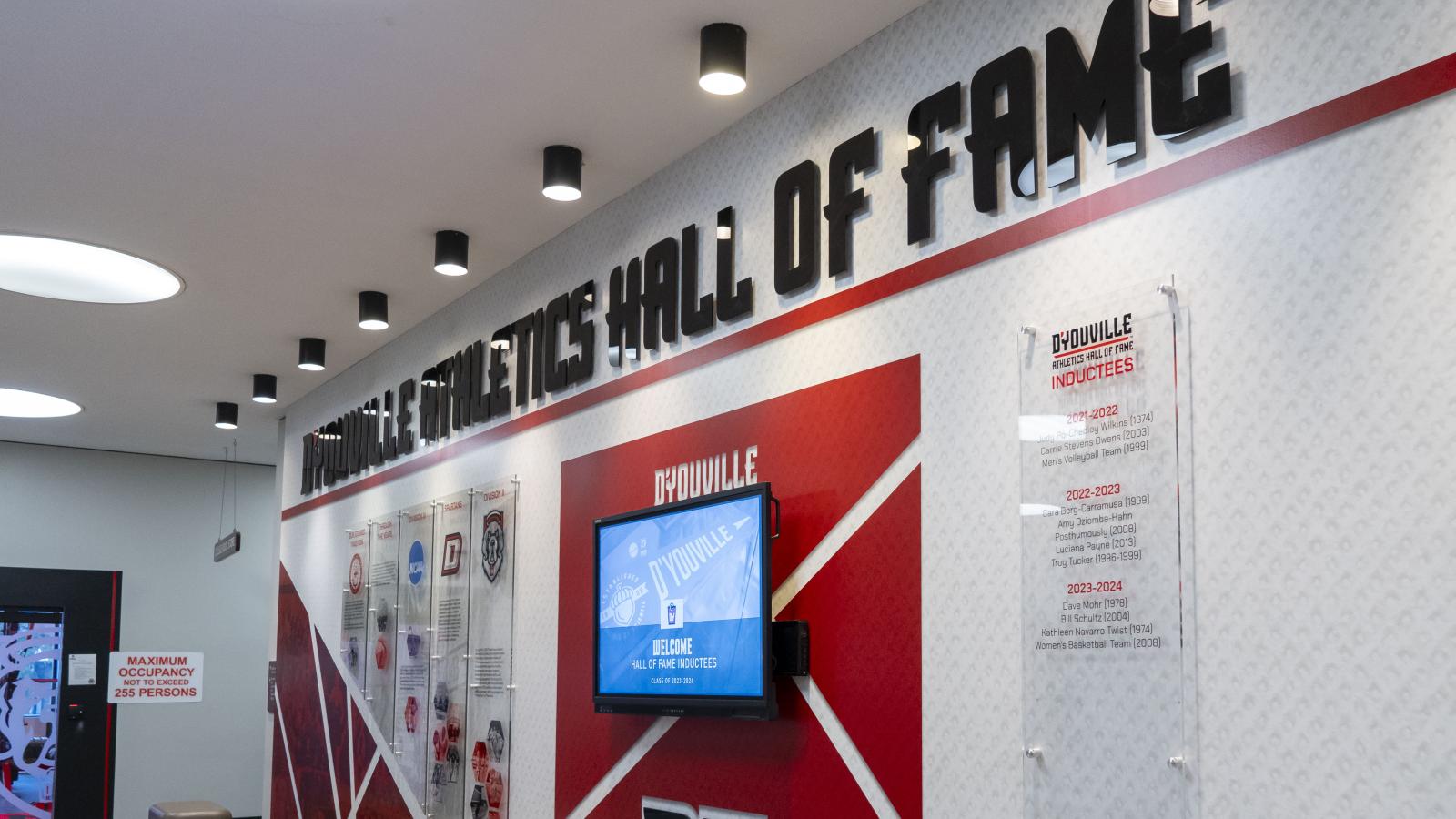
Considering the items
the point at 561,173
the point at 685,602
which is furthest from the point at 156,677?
the point at 685,602

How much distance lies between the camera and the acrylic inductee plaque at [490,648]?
521 centimetres

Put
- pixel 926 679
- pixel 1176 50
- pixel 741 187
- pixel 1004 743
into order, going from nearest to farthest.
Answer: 1. pixel 1176 50
2. pixel 1004 743
3. pixel 926 679
4. pixel 741 187

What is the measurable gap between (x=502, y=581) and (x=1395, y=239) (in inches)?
151

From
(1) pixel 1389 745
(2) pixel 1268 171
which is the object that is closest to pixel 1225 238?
(2) pixel 1268 171

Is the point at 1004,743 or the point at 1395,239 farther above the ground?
the point at 1395,239

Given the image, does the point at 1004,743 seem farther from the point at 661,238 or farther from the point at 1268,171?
the point at 661,238

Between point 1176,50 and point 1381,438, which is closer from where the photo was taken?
point 1381,438

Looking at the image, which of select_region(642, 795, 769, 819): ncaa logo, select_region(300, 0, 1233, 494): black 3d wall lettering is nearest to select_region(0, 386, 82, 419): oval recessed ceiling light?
select_region(300, 0, 1233, 494): black 3d wall lettering

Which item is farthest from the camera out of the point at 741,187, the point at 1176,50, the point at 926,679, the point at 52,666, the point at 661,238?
the point at 52,666

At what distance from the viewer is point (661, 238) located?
448 cm

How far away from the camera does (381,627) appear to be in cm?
652

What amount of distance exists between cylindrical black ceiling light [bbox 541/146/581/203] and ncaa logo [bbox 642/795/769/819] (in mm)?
1975

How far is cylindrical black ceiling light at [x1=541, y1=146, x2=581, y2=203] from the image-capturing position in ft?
14.1

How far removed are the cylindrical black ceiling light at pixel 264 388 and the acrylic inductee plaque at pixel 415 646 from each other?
180 centimetres
